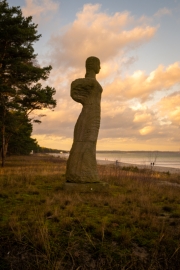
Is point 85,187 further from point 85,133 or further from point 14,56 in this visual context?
point 14,56

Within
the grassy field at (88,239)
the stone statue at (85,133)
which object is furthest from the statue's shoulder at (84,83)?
the grassy field at (88,239)

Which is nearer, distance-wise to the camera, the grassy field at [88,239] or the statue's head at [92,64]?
the grassy field at [88,239]

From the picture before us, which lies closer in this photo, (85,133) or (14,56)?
(85,133)

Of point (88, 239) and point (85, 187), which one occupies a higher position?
point (85, 187)

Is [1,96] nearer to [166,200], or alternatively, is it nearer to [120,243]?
[166,200]

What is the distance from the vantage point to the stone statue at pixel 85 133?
7527 mm

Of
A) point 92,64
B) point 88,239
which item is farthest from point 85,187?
point 92,64

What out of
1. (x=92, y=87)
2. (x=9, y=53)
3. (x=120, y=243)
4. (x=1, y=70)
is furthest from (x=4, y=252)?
(x=9, y=53)

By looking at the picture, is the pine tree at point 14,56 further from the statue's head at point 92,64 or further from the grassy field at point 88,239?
the grassy field at point 88,239

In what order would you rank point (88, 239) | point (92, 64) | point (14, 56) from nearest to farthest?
point (88, 239)
point (92, 64)
point (14, 56)

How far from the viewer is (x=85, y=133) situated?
25.1ft

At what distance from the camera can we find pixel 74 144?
306 inches

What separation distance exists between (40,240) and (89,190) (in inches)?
161

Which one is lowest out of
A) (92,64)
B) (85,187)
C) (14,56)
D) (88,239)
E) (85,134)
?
(88,239)
